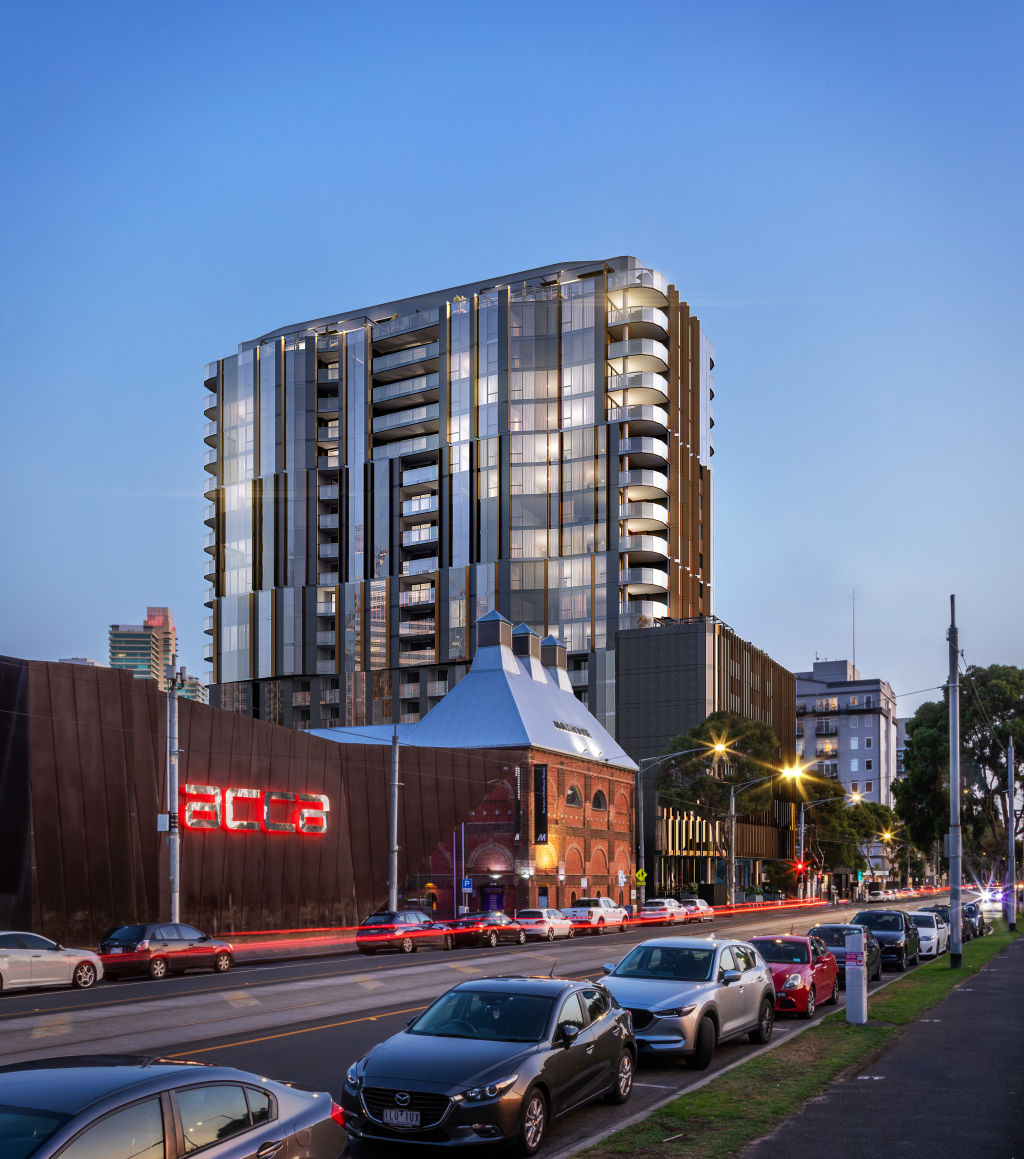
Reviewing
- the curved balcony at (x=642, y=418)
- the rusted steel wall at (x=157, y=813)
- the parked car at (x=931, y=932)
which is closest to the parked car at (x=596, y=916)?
the rusted steel wall at (x=157, y=813)

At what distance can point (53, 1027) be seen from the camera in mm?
20750

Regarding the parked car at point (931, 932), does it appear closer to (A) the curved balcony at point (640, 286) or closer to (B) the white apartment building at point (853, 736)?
(A) the curved balcony at point (640, 286)

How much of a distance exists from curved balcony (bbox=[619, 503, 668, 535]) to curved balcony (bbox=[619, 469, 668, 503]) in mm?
1127

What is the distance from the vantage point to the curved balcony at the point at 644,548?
396 feet

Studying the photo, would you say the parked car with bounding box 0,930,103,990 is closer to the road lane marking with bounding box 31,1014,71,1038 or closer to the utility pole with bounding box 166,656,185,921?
the road lane marking with bounding box 31,1014,71,1038

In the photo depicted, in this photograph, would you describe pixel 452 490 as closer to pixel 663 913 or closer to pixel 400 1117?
pixel 663 913

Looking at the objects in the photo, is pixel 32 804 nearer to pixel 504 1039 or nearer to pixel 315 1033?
pixel 315 1033

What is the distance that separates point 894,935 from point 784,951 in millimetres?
12690

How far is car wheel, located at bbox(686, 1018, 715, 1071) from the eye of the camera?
1644cm

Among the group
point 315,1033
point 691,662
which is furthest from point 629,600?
point 315,1033

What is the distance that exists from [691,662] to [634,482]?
18.6 m

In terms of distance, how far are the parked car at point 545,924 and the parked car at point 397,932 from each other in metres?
6.56

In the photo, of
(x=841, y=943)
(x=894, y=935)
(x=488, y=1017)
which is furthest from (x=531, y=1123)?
(x=894, y=935)

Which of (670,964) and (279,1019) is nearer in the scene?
(670,964)
